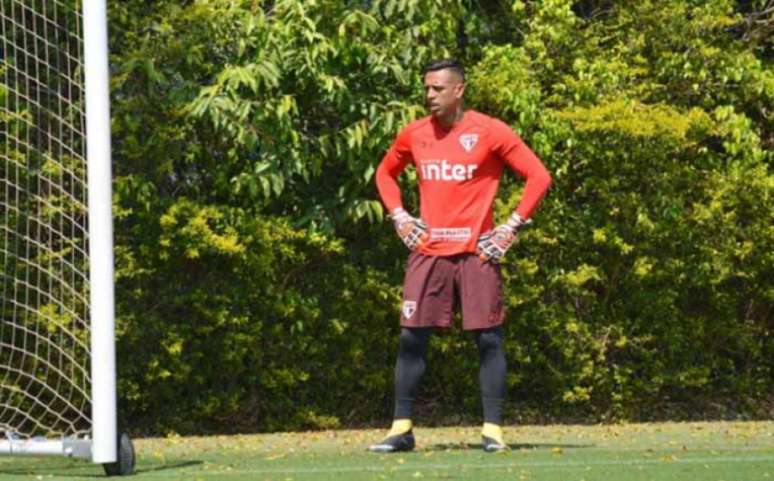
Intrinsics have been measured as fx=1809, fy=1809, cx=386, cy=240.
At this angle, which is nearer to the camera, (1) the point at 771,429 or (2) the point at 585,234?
(1) the point at 771,429

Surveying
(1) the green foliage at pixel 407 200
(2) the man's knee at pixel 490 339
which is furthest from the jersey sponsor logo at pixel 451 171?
(1) the green foliage at pixel 407 200

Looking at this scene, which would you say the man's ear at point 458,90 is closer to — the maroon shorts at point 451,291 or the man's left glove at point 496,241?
the man's left glove at point 496,241

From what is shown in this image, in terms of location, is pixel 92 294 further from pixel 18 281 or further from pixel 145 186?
pixel 145 186

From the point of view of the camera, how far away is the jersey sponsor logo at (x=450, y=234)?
8789 mm

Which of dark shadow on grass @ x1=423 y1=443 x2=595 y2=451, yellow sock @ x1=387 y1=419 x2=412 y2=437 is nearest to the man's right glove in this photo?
yellow sock @ x1=387 y1=419 x2=412 y2=437

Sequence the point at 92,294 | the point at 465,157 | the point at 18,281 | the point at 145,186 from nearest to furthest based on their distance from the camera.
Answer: the point at 92,294
the point at 465,157
the point at 18,281
the point at 145,186

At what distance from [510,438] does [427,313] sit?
6.43 feet

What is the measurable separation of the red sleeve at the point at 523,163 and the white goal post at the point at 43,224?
219 cm

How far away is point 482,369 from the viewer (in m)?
8.97

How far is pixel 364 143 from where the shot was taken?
36.2 feet

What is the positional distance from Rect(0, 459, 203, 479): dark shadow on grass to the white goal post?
67cm

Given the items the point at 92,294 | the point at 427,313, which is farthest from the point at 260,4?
the point at 92,294

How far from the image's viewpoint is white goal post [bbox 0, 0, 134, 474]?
31.9ft

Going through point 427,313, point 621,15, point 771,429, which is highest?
point 621,15
